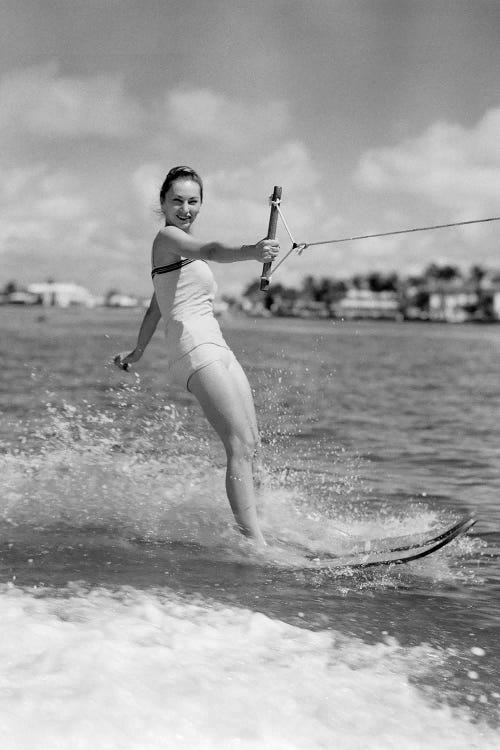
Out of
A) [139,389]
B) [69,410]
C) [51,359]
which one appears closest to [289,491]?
→ [69,410]

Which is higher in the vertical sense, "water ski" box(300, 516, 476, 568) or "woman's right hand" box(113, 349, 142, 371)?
"woman's right hand" box(113, 349, 142, 371)

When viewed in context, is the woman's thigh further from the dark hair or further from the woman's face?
the dark hair

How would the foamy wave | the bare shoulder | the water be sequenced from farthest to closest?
the bare shoulder, the water, the foamy wave

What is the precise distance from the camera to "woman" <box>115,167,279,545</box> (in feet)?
16.2

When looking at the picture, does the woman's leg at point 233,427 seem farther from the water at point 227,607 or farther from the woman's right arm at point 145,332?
the woman's right arm at point 145,332

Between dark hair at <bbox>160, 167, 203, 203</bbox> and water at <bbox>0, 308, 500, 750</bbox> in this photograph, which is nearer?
water at <bbox>0, 308, 500, 750</bbox>

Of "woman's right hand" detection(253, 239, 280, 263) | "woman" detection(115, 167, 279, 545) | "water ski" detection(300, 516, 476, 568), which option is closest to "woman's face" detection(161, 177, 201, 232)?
"woman" detection(115, 167, 279, 545)

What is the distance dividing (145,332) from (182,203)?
1108 millimetres

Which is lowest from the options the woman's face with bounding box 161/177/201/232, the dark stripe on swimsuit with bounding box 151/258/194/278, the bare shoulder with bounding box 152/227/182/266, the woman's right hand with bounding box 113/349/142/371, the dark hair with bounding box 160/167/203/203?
the woman's right hand with bounding box 113/349/142/371

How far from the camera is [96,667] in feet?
10.1

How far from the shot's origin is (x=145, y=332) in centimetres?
577

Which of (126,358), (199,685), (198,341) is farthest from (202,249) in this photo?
(199,685)

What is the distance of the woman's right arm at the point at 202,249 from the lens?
4281 mm

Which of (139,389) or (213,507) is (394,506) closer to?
(213,507)
